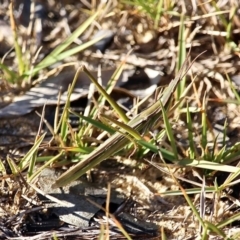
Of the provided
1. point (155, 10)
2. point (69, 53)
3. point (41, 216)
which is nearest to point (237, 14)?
point (155, 10)

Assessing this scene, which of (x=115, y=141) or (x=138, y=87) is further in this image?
(x=138, y=87)

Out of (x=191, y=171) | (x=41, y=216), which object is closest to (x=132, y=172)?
(x=191, y=171)

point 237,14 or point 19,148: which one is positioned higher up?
point 237,14

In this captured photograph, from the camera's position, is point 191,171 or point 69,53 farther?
point 69,53

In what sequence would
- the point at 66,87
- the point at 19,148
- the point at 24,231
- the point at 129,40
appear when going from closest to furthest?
the point at 24,231
the point at 19,148
the point at 66,87
the point at 129,40

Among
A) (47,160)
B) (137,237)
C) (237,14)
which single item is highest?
(237,14)

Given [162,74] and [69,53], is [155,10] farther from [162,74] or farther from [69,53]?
[69,53]

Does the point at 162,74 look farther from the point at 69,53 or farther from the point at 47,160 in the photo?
the point at 47,160

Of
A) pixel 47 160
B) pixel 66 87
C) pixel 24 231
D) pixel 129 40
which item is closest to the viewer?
pixel 24 231
